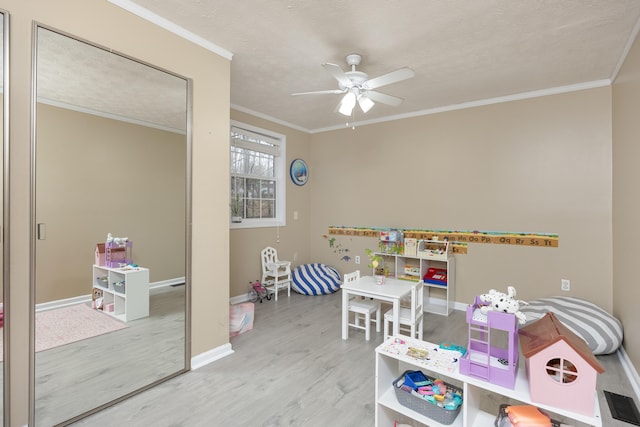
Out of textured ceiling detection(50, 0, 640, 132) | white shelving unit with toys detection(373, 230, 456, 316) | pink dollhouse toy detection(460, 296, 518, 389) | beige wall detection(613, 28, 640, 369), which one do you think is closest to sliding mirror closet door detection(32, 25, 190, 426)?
textured ceiling detection(50, 0, 640, 132)

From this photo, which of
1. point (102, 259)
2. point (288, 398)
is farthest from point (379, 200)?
point (102, 259)

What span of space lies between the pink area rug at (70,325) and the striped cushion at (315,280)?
2.77m

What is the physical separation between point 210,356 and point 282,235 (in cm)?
251

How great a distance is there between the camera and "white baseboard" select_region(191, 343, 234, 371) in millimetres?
2488

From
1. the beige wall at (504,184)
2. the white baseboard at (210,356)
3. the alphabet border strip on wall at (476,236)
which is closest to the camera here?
the white baseboard at (210,356)

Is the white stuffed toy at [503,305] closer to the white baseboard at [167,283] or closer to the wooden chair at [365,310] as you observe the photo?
the wooden chair at [365,310]

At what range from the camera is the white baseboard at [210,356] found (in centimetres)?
249

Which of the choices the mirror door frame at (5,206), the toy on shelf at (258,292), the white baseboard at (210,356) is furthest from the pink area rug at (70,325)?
the toy on shelf at (258,292)

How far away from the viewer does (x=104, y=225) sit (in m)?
2.03

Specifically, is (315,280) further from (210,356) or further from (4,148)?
(4,148)

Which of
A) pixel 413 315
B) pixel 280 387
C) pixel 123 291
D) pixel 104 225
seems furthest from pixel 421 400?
pixel 104 225

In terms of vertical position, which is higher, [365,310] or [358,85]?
[358,85]

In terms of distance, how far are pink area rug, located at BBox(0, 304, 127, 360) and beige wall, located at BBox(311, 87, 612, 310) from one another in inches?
139

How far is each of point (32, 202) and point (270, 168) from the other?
3.36 meters
